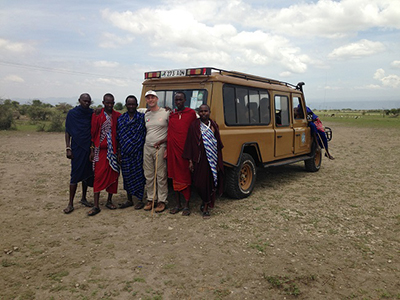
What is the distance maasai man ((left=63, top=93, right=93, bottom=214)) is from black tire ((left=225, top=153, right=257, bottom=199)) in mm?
2356

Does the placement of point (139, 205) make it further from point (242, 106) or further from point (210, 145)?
point (242, 106)

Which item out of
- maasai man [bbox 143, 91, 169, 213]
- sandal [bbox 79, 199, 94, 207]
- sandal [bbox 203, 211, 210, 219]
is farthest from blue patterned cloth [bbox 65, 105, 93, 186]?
sandal [bbox 203, 211, 210, 219]

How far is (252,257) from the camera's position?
3.57 m

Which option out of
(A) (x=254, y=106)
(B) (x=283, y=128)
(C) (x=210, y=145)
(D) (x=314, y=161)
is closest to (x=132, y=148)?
(C) (x=210, y=145)

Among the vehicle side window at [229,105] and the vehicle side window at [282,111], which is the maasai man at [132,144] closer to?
the vehicle side window at [229,105]

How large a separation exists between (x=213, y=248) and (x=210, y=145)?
156cm

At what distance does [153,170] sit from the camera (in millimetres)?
5078

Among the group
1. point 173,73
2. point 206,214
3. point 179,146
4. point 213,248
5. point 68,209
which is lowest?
point 213,248

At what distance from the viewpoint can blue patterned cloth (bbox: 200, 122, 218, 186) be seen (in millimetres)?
4703

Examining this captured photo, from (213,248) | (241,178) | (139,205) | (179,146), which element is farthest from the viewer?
(241,178)

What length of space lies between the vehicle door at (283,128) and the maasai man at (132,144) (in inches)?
117

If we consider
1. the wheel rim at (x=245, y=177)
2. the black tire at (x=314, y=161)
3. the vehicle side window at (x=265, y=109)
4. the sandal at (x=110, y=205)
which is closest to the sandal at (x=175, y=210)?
the sandal at (x=110, y=205)

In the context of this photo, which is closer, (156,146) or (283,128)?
(156,146)

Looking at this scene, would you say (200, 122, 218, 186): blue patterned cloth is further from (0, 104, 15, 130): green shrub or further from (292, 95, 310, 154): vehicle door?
(0, 104, 15, 130): green shrub
